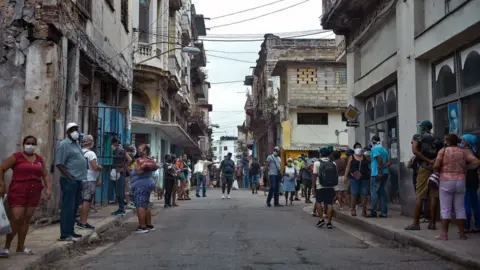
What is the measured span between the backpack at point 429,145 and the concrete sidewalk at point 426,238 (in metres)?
1.28

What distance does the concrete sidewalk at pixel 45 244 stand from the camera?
19.1ft

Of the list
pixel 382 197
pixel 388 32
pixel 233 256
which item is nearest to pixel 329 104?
pixel 388 32

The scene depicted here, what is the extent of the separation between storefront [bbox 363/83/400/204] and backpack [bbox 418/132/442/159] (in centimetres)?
410

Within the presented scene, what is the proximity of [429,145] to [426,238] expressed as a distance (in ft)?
5.69

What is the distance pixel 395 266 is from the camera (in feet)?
20.3

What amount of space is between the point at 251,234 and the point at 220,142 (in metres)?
129

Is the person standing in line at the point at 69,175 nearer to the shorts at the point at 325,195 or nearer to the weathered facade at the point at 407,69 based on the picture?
the shorts at the point at 325,195

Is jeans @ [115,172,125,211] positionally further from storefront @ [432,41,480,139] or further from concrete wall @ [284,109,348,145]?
concrete wall @ [284,109,348,145]

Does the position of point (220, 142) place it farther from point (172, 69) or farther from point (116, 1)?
point (116, 1)

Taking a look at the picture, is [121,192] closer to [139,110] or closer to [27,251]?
[27,251]

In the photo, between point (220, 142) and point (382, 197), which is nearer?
point (382, 197)

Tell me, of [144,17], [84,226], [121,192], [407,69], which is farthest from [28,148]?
[144,17]

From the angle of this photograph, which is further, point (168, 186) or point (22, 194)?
point (168, 186)

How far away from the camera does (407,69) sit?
37.2 ft
